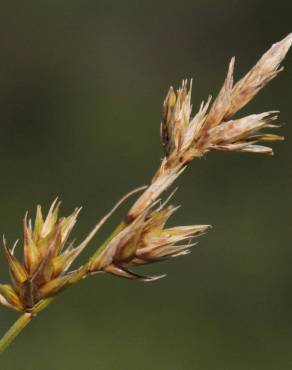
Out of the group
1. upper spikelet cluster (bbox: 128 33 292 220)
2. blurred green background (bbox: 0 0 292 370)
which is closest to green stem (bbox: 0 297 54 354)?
upper spikelet cluster (bbox: 128 33 292 220)

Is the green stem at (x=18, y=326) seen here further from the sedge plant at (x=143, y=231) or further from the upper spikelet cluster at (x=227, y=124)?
the upper spikelet cluster at (x=227, y=124)

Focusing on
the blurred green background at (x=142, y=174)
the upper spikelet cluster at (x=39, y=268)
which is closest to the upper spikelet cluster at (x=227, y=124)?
the upper spikelet cluster at (x=39, y=268)

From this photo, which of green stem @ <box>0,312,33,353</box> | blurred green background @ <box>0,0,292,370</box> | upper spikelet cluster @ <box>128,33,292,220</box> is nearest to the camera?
green stem @ <box>0,312,33,353</box>

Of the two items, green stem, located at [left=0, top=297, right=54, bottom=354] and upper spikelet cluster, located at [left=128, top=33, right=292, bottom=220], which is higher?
upper spikelet cluster, located at [left=128, top=33, right=292, bottom=220]

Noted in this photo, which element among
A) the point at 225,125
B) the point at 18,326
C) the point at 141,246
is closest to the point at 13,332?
the point at 18,326

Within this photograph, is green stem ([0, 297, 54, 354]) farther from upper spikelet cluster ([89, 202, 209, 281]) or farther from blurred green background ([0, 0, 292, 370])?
blurred green background ([0, 0, 292, 370])

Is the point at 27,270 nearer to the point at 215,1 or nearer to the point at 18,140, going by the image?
the point at 18,140

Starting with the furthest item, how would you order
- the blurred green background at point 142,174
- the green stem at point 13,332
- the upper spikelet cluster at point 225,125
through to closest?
the blurred green background at point 142,174 → the upper spikelet cluster at point 225,125 → the green stem at point 13,332
